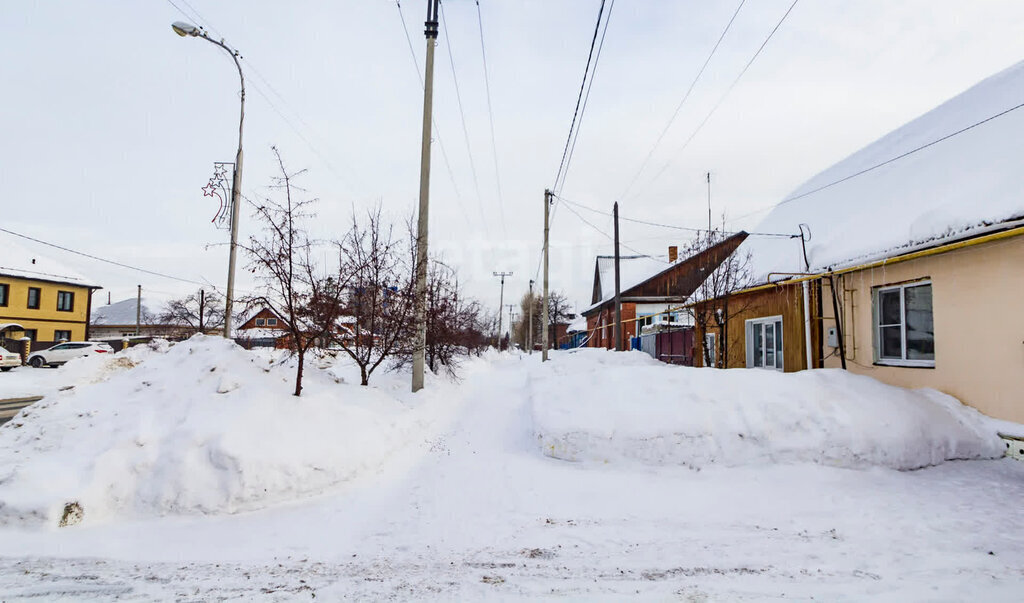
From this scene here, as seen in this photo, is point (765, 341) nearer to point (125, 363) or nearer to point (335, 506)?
point (335, 506)

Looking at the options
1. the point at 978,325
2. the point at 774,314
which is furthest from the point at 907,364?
the point at 774,314

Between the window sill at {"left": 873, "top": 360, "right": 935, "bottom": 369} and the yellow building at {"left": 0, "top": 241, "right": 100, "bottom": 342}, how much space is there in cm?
4108

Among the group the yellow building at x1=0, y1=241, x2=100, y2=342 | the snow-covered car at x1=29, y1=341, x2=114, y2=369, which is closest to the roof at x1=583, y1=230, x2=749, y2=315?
the snow-covered car at x1=29, y1=341, x2=114, y2=369

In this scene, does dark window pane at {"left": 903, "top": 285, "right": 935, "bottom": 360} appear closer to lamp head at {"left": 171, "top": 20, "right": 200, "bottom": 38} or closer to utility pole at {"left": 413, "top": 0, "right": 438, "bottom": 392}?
utility pole at {"left": 413, "top": 0, "right": 438, "bottom": 392}

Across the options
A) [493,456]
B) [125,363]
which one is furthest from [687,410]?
[125,363]

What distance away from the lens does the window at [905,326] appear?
739 cm

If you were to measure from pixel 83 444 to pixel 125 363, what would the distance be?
25.3ft

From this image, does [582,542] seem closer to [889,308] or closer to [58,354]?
[889,308]

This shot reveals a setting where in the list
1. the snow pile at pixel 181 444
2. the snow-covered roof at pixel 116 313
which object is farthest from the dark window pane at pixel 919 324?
the snow-covered roof at pixel 116 313

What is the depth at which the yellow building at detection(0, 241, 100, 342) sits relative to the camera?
101 ft

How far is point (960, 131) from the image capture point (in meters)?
9.14

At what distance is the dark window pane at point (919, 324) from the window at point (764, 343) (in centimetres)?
351

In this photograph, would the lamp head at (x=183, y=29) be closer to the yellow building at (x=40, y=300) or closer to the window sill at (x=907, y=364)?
the window sill at (x=907, y=364)

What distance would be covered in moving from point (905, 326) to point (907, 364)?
59 cm
